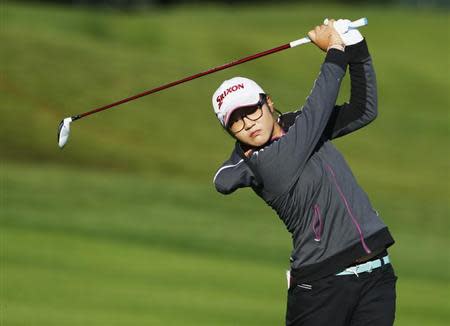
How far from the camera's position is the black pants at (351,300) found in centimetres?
560

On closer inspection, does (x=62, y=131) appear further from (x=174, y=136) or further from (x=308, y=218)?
(x=174, y=136)

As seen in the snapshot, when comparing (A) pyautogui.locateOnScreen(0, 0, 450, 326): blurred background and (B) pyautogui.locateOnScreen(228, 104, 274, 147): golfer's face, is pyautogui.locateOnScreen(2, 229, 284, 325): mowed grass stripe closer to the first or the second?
(A) pyautogui.locateOnScreen(0, 0, 450, 326): blurred background

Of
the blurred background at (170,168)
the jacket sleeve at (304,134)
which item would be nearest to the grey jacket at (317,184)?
the jacket sleeve at (304,134)

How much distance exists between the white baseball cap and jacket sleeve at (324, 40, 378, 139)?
1.64 feet

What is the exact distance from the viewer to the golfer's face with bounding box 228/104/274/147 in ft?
18.2

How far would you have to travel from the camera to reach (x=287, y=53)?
40.6 metres

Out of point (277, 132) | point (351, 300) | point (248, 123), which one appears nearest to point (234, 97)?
point (248, 123)

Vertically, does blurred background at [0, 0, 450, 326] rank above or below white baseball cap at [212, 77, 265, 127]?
above

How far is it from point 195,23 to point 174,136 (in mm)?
19446

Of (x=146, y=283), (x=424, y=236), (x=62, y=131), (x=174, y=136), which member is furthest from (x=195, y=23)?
(x=62, y=131)

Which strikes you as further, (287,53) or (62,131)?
(287,53)

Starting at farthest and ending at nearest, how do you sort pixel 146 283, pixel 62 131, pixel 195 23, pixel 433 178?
1. pixel 195 23
2. pixel 433 178
3. pixel 146 283
4. pixel 62 131

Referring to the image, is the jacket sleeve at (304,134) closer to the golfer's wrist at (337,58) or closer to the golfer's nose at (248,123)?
the golfer's wrist at (337,58)

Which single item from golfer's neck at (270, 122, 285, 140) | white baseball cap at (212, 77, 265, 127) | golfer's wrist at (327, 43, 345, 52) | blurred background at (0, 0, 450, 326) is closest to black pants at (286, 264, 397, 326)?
golfer's neck at (270, 122, 285, 140)
